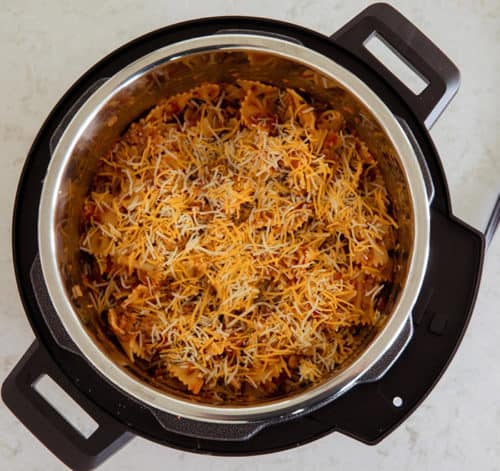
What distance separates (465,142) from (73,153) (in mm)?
739

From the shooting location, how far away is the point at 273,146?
3.29 ft

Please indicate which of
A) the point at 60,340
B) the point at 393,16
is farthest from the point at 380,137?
the point at 60,340

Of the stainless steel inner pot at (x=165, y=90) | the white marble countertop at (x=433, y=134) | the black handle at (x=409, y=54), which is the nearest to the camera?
the stainless steel inner pot at (x=165, y=90)

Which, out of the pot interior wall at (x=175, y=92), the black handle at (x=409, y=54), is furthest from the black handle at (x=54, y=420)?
the black handle at (x=409, y=54)

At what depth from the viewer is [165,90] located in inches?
40.6

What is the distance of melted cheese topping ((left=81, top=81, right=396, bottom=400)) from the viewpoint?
0.98 meters

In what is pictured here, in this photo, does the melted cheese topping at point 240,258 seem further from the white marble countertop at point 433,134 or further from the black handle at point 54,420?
the white marble countertop at point 433,134

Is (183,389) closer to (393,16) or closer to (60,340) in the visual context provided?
(60,340)

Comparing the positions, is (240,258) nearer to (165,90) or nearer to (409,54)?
(165,90)

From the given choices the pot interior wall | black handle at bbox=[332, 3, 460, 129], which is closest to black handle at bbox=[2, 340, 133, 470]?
the pot interior wall

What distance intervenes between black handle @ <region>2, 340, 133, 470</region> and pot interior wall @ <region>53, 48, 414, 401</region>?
11 centimetres

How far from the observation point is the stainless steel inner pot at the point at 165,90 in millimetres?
899

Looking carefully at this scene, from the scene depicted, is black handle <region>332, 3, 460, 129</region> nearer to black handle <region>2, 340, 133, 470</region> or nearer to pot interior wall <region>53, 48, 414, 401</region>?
pot interior wall <region>53, 48, 414, 401</region>

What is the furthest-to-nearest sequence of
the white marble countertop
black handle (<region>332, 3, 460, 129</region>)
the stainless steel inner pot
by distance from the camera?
the white marble countertop
black handle (<region>332, 3, 460, 129</region>)
the stainless steel inner pot
